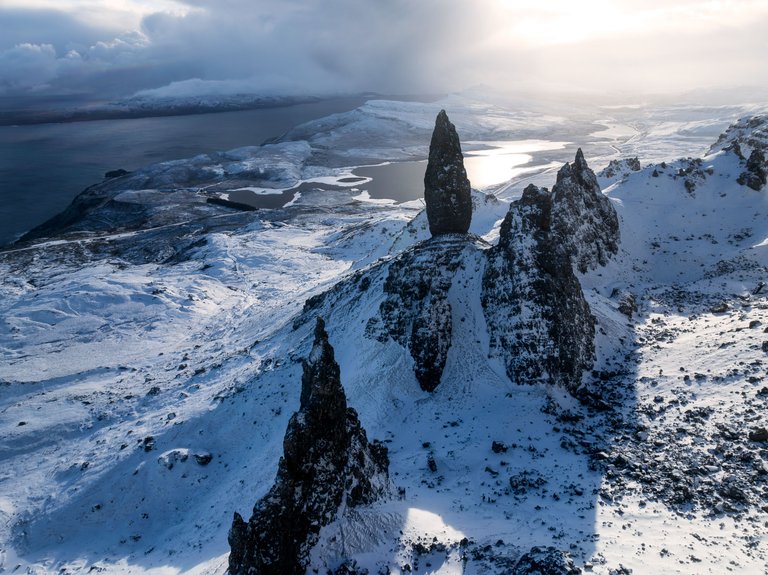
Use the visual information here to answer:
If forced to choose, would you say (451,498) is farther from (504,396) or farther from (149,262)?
(149,262)

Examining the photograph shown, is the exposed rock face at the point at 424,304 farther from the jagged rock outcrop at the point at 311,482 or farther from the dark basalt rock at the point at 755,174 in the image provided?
the dark basalt rock at the point at 755,174

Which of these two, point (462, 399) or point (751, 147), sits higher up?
point (751, 147)

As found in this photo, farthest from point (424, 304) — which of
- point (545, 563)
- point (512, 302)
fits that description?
point (545, 563)

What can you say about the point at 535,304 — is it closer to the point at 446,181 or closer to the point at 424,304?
the point at 424,304

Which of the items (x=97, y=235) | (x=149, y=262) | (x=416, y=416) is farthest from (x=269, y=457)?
(x=97, y=235)

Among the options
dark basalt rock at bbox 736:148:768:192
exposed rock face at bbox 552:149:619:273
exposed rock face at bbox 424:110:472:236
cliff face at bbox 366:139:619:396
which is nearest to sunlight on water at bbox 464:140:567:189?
dark basalt rock at bbox 736:148:768:192
